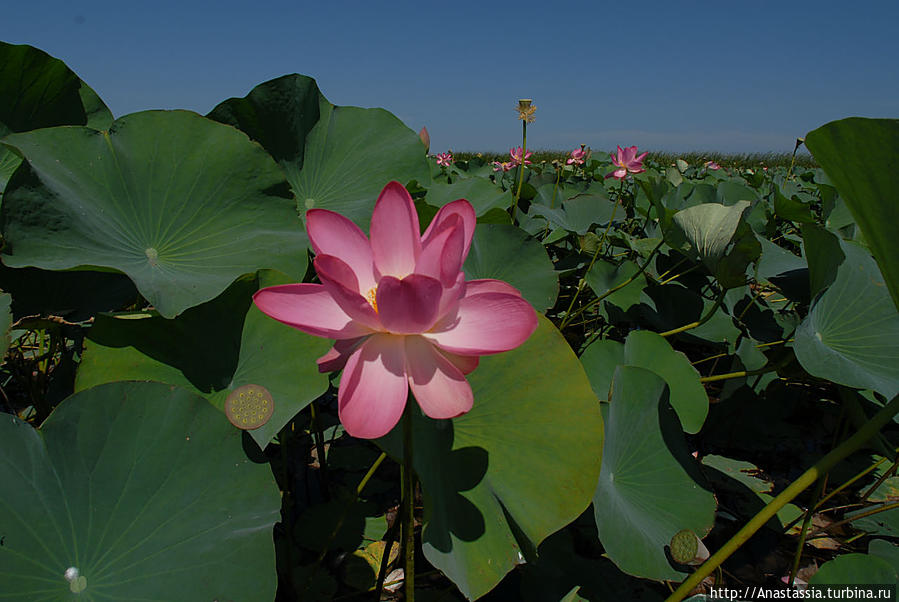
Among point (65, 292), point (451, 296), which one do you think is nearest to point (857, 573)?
point (451, 296)

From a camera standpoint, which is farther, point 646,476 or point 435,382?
point 646,476

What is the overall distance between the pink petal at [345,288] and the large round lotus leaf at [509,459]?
25cm

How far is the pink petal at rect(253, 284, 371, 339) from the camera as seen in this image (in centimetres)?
54

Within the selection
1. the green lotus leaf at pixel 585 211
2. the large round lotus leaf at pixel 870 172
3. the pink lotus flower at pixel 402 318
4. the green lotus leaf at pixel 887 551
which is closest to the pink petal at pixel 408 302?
the pink lotus flower at pixel 402 318

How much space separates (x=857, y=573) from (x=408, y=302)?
0.79 m

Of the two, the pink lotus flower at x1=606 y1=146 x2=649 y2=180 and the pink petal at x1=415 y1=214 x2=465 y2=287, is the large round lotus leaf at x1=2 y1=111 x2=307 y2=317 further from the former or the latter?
the pink lotus flower at x1=606 y1=146 x2=649 y2=180

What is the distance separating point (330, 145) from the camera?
1336 mm

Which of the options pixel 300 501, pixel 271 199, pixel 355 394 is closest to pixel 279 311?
pixel 355 394

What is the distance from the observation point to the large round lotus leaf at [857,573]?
0.72 m

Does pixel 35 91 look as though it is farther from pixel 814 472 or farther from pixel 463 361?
pixel 814 472

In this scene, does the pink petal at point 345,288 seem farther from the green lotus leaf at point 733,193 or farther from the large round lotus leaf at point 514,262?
the green lotus leaf at point 733,193

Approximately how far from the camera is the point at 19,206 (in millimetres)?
784

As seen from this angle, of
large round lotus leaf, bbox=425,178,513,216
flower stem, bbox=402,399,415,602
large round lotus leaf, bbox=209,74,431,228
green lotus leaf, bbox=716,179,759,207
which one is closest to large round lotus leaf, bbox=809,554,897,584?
flower stem, bbox=402,399,415,602

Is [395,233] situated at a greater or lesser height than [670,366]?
greater
